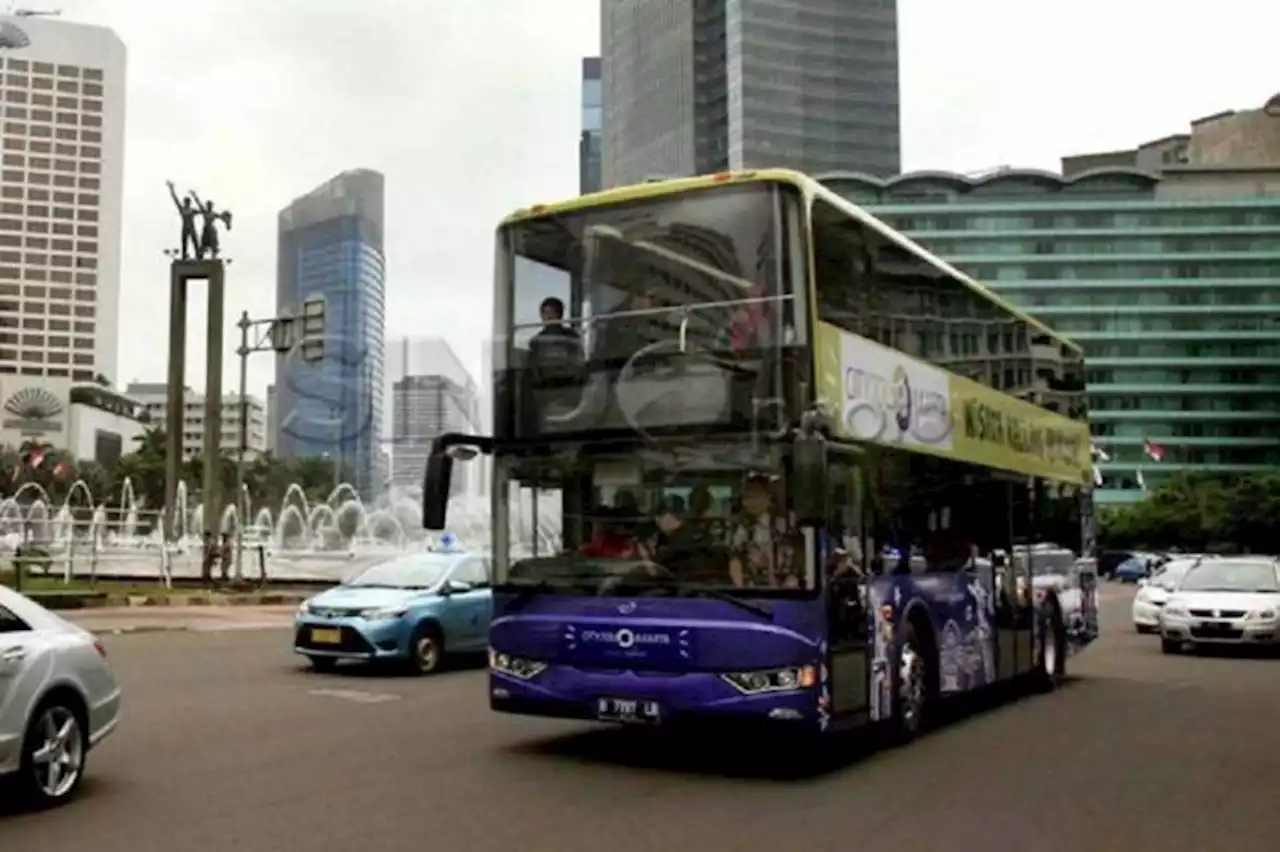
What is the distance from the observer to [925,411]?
1135 centimetres

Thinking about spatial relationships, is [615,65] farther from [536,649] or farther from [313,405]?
[536,649]

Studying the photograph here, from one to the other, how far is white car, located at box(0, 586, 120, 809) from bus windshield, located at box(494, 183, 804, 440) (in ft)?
10.5

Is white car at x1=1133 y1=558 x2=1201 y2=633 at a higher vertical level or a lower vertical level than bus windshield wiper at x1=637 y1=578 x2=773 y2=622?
lower

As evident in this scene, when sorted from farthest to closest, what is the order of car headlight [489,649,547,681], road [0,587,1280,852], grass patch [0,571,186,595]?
grass patch [0,571,186,595] < car headlight [489,649,547,681] < road [0,587,1280,852]

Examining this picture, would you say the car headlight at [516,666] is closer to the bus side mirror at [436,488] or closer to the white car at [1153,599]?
the bus side mirror at [436,488]

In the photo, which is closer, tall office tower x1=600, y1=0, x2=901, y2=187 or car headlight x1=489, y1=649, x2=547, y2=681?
car headlight x1=489, y1=649, x2=547, y2=681

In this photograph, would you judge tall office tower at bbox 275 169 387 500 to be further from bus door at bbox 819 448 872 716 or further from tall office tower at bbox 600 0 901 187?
tall office tower at bbox 600 0 901 187

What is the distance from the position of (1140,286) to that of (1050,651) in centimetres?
12871

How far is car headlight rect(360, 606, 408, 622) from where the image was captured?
16.0m

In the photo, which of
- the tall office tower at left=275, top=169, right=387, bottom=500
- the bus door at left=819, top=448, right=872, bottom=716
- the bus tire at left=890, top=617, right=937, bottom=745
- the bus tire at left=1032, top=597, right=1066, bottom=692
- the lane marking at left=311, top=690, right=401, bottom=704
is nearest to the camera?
the bus door at left=819, top=448, right=872, bottom=716


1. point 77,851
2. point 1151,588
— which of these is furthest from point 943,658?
→ point 1151,588

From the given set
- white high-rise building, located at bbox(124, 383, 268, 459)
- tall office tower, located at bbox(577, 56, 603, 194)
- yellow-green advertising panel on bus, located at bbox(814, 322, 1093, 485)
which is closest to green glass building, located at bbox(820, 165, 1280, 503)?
tall office tower, located at bbox(577, 56, 603, 194)

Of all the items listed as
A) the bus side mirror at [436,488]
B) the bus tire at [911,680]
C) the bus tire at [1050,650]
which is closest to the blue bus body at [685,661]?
the bus tire at [911,680]

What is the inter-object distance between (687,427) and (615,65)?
116 metres
